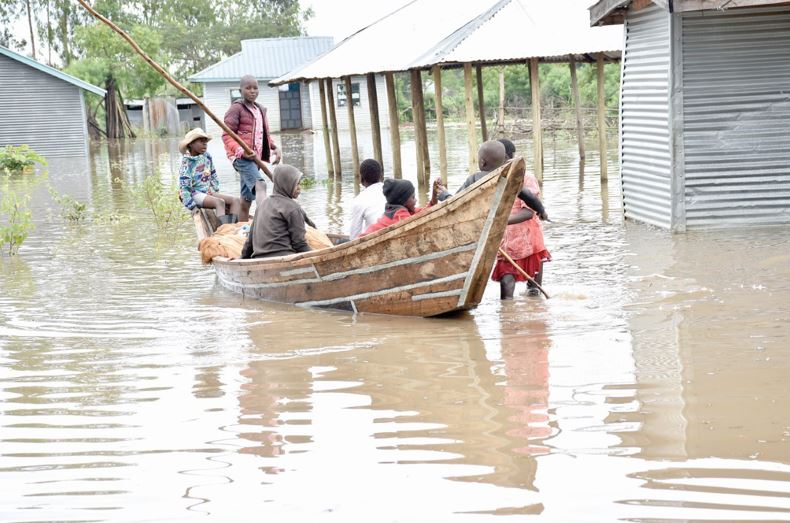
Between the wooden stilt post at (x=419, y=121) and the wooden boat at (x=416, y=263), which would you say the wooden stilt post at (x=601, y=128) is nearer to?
the wooden stilt post at (x=419, y=121)

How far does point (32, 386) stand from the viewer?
21.2 ft

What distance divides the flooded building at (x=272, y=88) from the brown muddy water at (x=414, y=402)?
38.2m

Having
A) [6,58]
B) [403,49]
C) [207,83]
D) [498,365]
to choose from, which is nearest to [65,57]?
[207,83]

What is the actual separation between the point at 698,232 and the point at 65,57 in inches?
2332

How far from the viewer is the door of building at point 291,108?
48.4m

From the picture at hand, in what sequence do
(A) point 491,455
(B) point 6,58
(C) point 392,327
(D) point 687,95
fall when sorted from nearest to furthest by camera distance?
(A) point 491,455 → (C) point 392,327 → (D) point 687,95 → (B) point 6,58

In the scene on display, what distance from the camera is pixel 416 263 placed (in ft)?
26.5

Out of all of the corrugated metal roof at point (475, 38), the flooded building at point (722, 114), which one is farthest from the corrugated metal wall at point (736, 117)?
the corrugated metal roof at point (475, 38)

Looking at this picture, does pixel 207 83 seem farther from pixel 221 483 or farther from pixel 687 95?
pixel 221 483

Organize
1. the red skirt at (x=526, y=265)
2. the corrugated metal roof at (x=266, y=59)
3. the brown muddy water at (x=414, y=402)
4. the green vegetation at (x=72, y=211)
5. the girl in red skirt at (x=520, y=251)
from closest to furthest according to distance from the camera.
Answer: the brown muddy water at (x=414, y=402)
the girl in red skirt at (x=520, y=251)
the red skirt at (x=526, y=265)
the green vegetation at (x=72, y=211)
the corrugated metal roof at (x=266, y=59)

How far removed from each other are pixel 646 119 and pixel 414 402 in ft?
25.3

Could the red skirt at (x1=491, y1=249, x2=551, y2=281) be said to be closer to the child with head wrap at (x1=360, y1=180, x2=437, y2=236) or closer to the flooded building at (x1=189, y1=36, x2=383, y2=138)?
the child with head wrap at (x1=360, y1=180, x2=437, y2=236)

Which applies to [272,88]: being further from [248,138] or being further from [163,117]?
[248,138]

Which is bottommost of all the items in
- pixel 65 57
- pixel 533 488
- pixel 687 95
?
pixel 533 488
